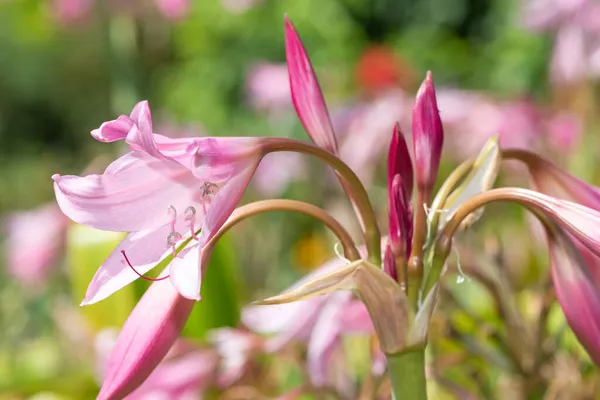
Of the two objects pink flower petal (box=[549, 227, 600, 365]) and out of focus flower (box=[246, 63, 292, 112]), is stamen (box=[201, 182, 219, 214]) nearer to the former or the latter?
pink flower petal (box=[549, 227, 600, 365])

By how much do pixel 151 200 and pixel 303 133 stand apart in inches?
142

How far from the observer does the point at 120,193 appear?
1.60 ft

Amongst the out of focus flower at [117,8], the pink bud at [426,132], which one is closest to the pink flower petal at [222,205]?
the pink bud at [426,132]

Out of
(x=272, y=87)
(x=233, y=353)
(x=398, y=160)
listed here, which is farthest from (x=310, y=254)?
(x=398, y=160)

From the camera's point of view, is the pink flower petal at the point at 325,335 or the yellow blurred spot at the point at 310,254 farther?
the yellow blurred spot at the point at 310,254

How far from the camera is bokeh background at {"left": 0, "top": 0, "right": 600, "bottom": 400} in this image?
3.60 ft

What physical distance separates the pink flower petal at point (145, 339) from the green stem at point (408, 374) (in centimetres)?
12

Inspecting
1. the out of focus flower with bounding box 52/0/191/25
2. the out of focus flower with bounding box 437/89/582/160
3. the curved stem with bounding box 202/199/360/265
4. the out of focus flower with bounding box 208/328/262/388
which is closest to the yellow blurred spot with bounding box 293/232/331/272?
the out of focus flower with bounding box 52/0/191/25

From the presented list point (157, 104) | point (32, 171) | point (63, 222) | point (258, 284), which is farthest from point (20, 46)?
point (63, 222)

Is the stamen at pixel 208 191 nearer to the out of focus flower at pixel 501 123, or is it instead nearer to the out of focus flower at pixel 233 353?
the out of focus flower at pixel 233 353

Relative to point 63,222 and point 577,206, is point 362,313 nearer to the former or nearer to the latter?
point 577,206

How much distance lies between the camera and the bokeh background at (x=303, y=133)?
1.10m

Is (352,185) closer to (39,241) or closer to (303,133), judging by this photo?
(39,241)

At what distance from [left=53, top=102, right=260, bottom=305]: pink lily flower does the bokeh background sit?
18 cm
